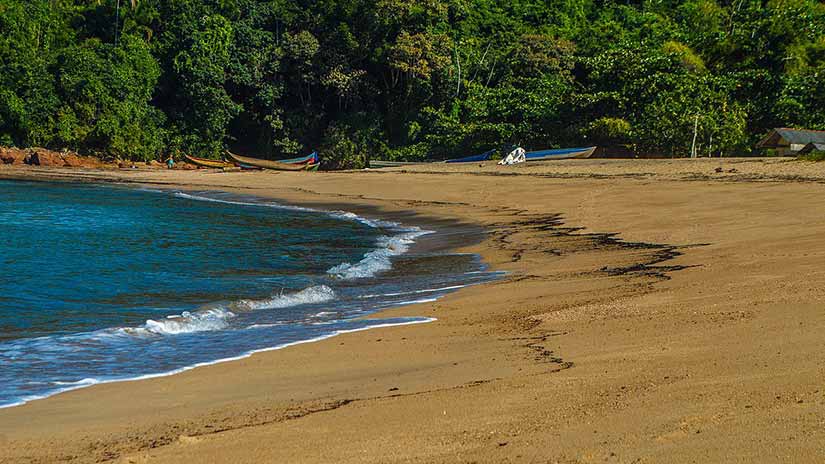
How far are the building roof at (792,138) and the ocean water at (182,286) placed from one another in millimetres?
18433

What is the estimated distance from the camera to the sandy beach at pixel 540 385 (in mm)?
3809

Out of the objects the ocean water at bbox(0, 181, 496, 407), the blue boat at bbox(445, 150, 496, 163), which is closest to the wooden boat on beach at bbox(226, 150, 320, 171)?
the blue boat at bbox(445, 150, 496, 163)

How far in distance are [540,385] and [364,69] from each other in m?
48.8

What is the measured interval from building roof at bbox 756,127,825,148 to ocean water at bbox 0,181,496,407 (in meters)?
18.4

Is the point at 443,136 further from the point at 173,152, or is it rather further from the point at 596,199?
the point at 596,199

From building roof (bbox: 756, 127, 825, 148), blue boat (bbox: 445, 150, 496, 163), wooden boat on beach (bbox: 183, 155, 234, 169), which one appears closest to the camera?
building roof (bbox: 756, 127, 825, 148)

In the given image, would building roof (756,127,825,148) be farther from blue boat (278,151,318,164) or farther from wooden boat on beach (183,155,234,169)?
wooden boat on beach (183,155,234,169)

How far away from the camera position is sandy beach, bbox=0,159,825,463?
12.5 feet

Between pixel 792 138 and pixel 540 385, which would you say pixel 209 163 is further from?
Answer: pixel 540 385

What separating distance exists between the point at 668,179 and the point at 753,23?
22129 millimetres

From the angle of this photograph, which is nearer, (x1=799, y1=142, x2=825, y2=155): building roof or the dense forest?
(x1=799, y1=142, x2=825, y2=155): building roof

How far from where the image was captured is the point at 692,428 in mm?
3781

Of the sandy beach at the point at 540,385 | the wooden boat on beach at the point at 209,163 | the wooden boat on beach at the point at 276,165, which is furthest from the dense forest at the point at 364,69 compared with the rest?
the sandy beach at the point at 540,385

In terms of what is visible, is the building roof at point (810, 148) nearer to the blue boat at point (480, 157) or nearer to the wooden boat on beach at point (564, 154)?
the wooden boat on beach at point (564, 154)
